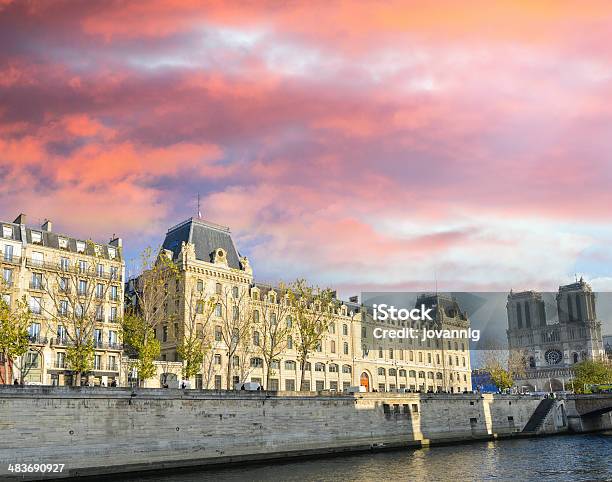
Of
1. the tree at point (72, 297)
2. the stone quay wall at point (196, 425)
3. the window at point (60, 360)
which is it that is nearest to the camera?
the stone quay wall at point (196, 425)

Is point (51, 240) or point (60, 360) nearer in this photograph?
point (60, 360)

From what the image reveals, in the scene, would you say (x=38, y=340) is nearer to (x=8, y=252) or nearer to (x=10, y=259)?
(x=10, y=259)

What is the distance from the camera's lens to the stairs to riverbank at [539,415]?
93062 mm

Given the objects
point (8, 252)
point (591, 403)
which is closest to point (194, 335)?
point (8, 252)

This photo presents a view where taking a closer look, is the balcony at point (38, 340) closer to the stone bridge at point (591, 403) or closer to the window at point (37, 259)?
the window at point (37, 259)

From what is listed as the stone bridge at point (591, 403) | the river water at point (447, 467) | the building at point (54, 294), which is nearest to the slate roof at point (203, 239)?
the building at point (54, 294)

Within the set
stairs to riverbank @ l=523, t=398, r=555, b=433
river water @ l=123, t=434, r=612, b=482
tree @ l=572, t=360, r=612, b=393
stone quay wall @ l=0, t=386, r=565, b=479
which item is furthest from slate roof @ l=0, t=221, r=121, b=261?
tree @ l=572, t=360, r=612, b=393

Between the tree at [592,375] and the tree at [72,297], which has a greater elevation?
the tree at [72,297]

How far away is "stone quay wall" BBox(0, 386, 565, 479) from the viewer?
50000 millimetres

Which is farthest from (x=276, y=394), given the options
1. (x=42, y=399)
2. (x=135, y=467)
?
(x=42, y=399)

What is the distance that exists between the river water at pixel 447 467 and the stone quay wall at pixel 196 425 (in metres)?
3.09

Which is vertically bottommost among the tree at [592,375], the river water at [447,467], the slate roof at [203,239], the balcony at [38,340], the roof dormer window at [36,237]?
the river water at [447,467]

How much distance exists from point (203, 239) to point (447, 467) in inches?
2156

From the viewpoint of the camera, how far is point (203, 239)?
99000 mm
